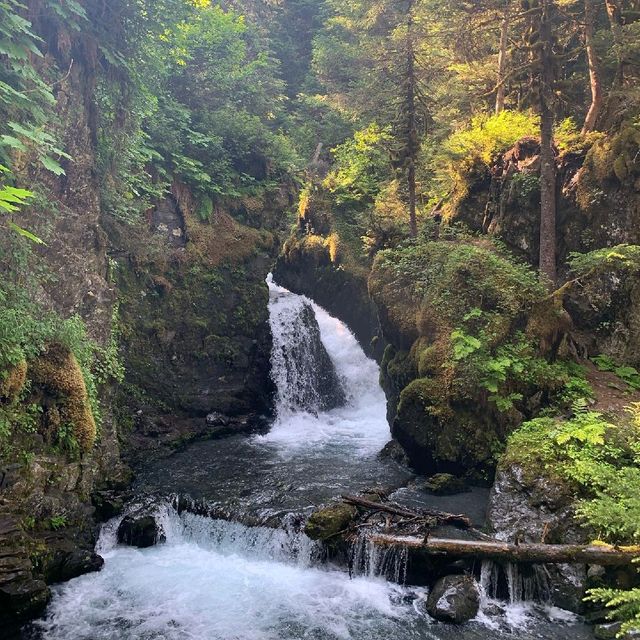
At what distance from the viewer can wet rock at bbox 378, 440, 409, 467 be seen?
14.5m

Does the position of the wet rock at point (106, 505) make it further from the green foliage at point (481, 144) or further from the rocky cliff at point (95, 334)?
the green foliage at point (481, 144)

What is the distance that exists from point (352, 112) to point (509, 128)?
13975mm

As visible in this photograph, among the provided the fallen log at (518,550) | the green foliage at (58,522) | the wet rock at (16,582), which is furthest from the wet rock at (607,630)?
the green foliage at (58,522)

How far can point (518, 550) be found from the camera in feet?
28.8

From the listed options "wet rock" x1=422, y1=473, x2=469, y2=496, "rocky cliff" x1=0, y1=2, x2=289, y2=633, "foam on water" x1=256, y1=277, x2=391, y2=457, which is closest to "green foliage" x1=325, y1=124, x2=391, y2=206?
"rocky cliff" x1=0, y1=2, x2=289, y2=633

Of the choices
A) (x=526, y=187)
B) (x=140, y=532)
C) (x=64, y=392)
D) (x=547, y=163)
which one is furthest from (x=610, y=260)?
(x=64, y=392)

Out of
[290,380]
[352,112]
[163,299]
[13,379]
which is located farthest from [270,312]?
[352,112]

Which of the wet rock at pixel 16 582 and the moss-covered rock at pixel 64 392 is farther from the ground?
the moss-covered rock at pixel 64 392

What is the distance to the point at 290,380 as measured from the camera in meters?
20.2

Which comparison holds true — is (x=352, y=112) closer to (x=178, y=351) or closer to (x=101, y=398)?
(x=178, y=351)

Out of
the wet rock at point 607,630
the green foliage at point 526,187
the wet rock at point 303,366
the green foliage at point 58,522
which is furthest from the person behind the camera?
the wet rock at point 303,366

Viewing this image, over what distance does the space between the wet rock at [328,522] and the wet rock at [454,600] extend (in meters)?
2.13

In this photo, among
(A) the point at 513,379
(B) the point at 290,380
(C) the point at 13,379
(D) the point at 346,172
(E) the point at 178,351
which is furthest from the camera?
(D) the point at 346,172

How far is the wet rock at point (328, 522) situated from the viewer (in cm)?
1027
